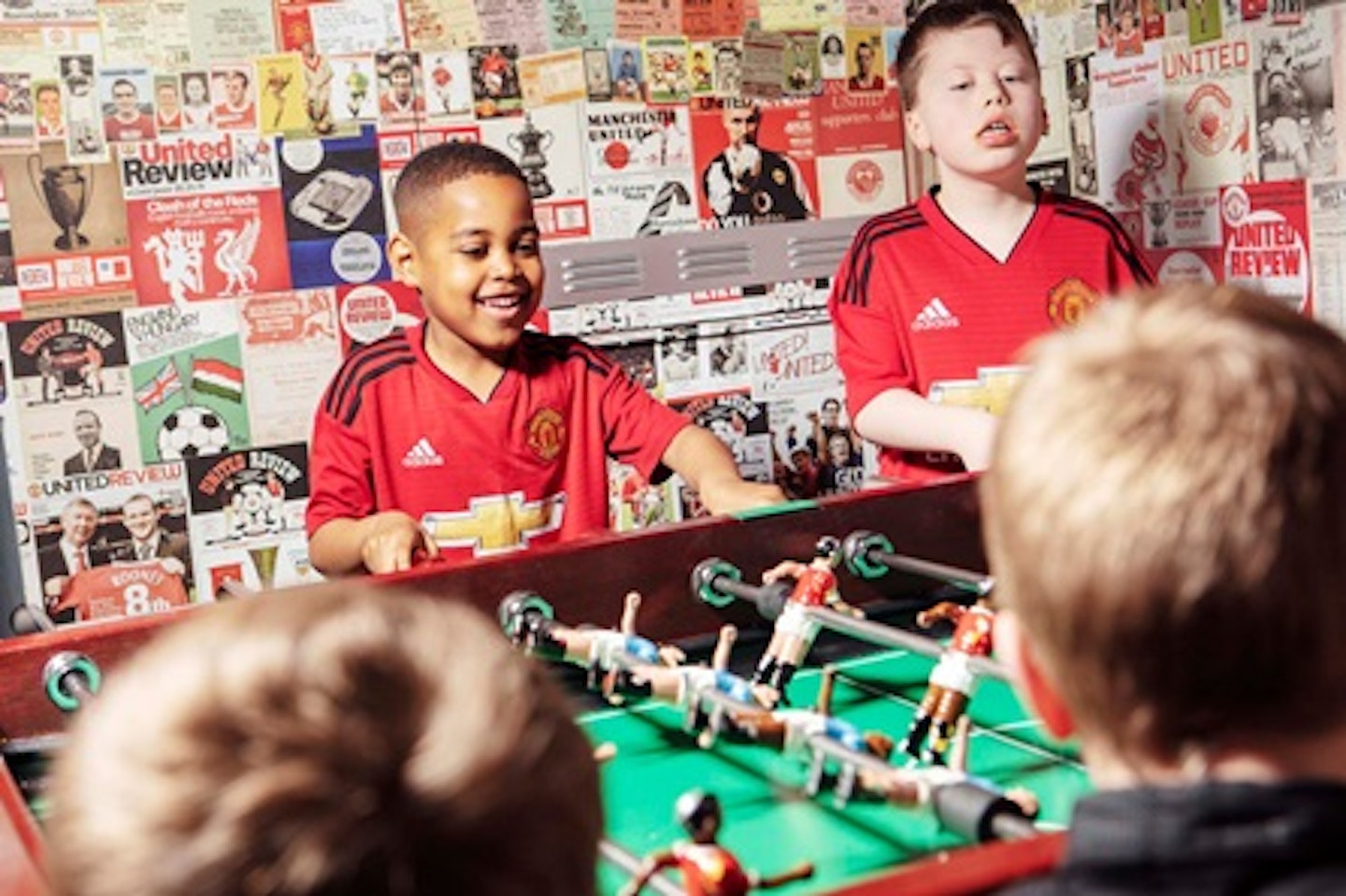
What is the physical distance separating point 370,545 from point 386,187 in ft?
5.53

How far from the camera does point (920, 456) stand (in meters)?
2.73

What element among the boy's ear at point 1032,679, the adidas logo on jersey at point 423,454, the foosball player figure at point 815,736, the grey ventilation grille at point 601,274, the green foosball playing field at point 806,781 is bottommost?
the green foosball playing field at point 806,781

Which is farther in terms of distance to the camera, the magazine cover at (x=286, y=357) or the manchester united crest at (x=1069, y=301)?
the magazine cover at (x=286, y=357)

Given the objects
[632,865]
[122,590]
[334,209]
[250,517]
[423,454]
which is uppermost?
[334,209]

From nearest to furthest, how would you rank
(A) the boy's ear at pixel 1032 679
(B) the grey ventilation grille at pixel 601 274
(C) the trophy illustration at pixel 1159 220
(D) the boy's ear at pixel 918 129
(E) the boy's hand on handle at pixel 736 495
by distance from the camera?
(A) the boy's ear at pixel 1032 679
(E) the boy's hand on handle at pixel 736 495
(D) the boy's ear at pixel 918 129
(C) the trophy illustration at pixel 1159 220
(B) the grey ventilation grille at pixel 601 274

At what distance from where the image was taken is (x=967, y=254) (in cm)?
285

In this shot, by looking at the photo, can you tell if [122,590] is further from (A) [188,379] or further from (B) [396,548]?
(B) [396,548]

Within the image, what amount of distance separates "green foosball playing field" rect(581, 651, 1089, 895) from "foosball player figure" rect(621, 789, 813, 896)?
0.8 inches

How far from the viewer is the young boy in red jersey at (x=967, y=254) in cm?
277

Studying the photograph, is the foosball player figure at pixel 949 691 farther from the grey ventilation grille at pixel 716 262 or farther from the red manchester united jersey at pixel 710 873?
the grey ventilation grille at pixel 716 262

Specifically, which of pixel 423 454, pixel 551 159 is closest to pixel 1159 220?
pixel 551 159

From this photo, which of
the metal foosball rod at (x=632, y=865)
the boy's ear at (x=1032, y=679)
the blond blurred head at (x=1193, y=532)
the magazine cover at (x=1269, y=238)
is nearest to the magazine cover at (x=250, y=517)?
the magazine cover at (x=1269, y=238)

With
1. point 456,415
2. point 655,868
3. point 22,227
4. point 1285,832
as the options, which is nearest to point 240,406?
point 22,227

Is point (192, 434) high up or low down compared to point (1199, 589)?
down
